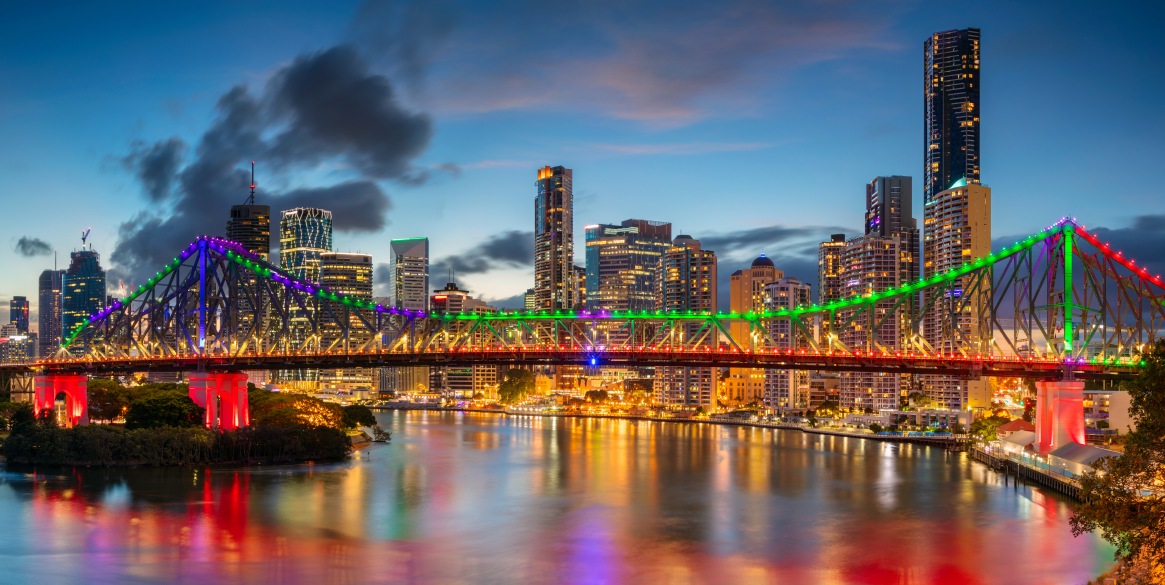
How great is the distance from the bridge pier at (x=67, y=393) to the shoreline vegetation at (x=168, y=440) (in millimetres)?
2470

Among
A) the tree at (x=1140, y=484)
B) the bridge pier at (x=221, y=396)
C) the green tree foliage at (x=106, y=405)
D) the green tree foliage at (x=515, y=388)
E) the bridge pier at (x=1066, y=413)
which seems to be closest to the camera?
the tree at (x=1140, y=484)

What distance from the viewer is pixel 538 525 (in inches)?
1823

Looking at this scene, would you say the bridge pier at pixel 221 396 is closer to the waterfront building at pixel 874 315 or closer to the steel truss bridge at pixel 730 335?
the steel truss bridge at pixel 730 335

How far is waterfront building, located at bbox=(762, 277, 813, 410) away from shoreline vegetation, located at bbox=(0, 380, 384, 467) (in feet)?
262

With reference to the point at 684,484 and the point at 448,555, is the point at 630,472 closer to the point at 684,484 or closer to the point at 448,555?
the point at 684,484

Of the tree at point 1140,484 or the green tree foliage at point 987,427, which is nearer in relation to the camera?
the tree at point 1140,484

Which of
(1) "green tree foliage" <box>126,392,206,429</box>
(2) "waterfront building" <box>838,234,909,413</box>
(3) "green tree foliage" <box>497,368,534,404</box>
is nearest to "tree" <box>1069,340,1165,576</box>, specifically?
(1) "green tree foliage" <box>126,392,206,429</box>

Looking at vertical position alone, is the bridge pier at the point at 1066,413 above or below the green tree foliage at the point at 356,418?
above

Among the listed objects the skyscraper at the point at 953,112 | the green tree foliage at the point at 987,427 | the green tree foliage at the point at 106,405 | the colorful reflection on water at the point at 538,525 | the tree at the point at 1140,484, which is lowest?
the colorful reflection on water at the point at 538,525

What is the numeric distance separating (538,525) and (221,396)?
33.6 meters

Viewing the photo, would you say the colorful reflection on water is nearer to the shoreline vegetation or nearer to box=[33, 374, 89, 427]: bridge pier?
the shoreline vegetation

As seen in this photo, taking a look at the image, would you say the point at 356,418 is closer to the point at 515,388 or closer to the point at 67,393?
the point at 67,393

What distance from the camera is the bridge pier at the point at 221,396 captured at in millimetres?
70750

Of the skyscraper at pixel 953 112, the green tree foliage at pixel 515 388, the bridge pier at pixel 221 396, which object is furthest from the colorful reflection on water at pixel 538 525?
the skyscraper at pixel 953 112
